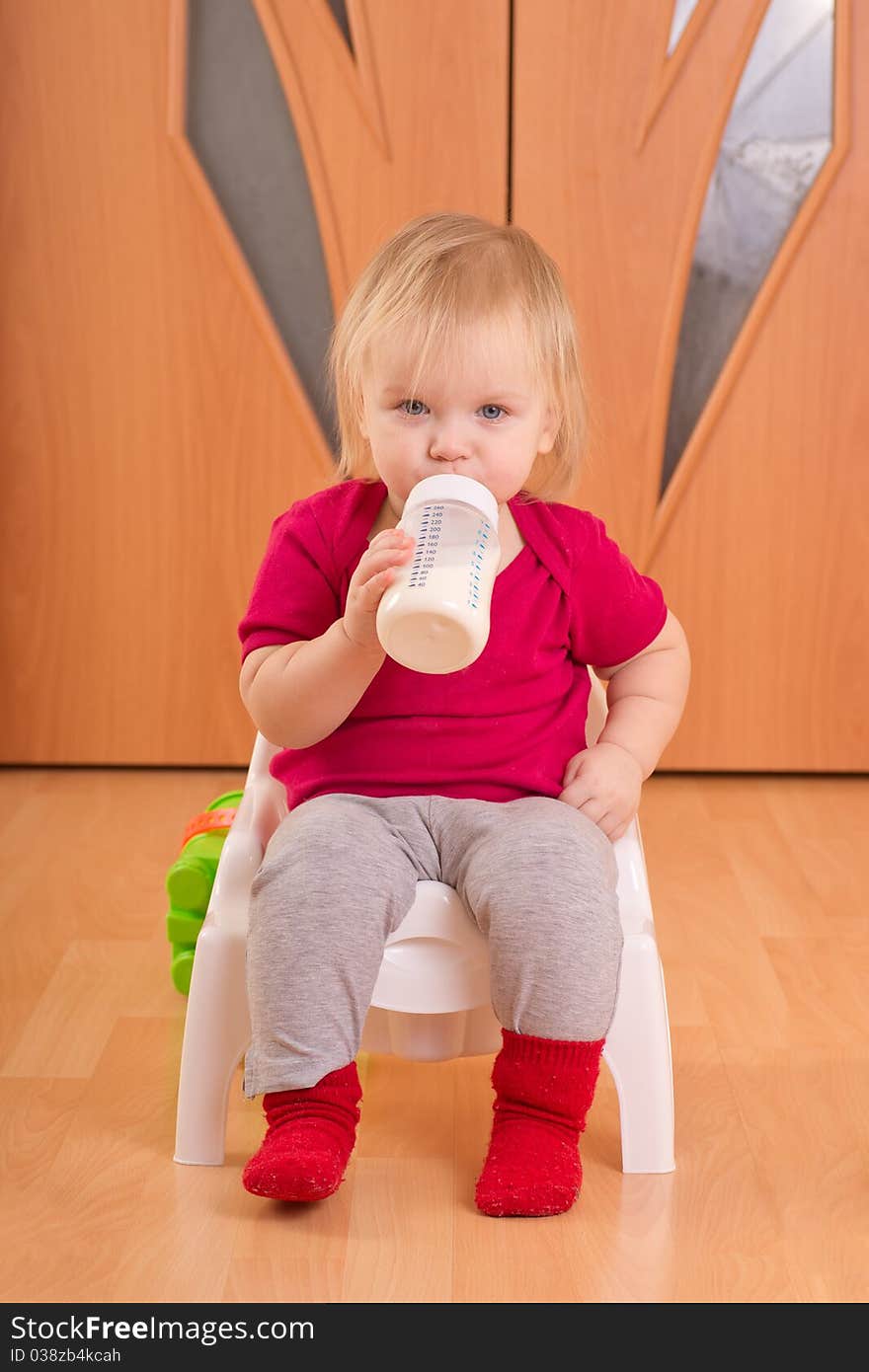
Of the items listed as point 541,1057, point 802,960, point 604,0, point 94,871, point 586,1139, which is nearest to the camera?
point 541,1057

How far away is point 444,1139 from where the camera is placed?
3.72ft

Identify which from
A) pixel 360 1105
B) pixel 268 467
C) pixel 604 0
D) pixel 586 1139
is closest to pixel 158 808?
pixel 268 467

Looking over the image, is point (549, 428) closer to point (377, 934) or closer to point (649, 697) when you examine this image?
point (649, 697)

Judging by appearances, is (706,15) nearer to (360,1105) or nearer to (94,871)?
(94,871)

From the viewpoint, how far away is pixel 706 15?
5.75 feet

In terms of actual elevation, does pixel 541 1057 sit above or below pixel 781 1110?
above

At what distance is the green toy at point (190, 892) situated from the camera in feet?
4.30

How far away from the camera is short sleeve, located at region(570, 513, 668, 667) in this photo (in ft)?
3.86

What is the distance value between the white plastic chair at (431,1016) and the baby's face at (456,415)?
27 centimetres

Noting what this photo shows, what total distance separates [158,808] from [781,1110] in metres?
0.88

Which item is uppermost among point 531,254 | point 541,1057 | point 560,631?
point 531,254

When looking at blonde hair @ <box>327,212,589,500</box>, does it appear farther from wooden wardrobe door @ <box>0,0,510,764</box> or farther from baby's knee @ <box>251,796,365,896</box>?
wooden wardrobe door @ <box>0,0,510,764</box>

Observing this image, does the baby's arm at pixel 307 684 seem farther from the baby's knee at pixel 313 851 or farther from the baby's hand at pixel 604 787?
the baby's hand at pixel 604 787

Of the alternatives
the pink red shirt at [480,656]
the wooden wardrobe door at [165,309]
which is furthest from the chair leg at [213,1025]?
the wooden wardrobe door at [165,309]
